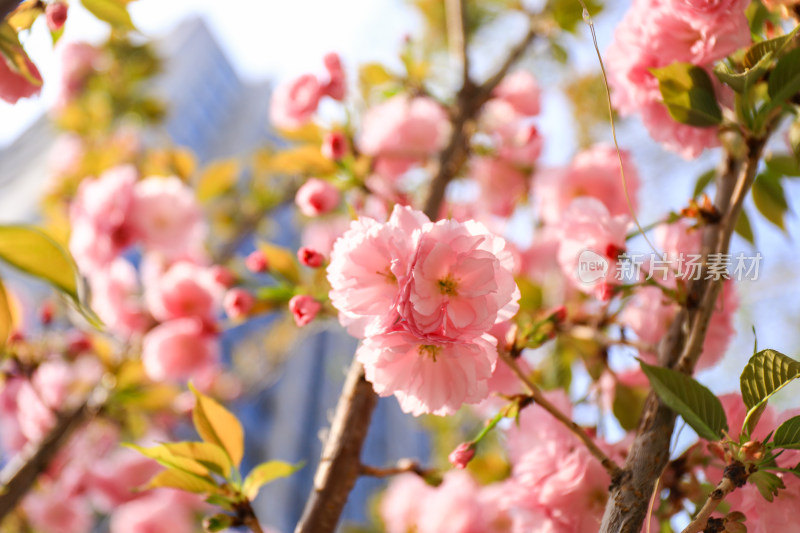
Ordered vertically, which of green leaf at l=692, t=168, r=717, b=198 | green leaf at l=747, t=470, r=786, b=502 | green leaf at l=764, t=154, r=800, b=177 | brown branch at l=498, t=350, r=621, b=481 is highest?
brown branch at l=498, t=350, r=621, b=481

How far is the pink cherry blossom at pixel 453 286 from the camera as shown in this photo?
12.2 inches

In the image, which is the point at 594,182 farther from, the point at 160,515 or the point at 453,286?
the point at 160,515

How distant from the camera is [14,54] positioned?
0.38 meters

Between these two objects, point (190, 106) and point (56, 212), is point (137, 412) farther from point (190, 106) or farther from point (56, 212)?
point (190, 106)

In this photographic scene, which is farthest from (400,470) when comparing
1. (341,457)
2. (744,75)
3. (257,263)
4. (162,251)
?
(162,251)

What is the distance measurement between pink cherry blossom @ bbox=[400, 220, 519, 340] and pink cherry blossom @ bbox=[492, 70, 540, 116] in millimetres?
641

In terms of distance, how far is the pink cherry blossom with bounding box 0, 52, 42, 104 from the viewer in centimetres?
39

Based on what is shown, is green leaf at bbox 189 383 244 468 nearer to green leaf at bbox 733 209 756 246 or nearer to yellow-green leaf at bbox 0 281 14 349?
A: yellow-green leaf at bbox 0 281 14 349

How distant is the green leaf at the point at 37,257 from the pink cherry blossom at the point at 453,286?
0.73 ft

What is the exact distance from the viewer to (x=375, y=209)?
80cm

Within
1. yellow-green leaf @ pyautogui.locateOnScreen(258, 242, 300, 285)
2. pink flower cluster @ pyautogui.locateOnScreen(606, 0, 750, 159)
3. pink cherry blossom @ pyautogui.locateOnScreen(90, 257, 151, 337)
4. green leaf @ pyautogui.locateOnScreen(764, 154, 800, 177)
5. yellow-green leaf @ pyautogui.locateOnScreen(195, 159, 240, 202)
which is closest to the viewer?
pink flower cluster @ pyautogui.locateOnScreen(606, 0, 750, 159)

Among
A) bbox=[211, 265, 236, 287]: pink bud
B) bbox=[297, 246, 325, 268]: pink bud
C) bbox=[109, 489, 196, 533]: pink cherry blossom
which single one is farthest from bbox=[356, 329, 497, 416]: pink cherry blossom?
bbox=[109, 489, 196, 533]: pink cherry blossom

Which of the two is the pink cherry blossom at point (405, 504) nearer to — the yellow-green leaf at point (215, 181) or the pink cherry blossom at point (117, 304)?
the pink cherry blossom at point (117, 304)

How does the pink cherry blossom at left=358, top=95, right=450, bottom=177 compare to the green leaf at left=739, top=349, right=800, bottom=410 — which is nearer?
the green leaf at left=739, top=349, right=800, bottom=410
